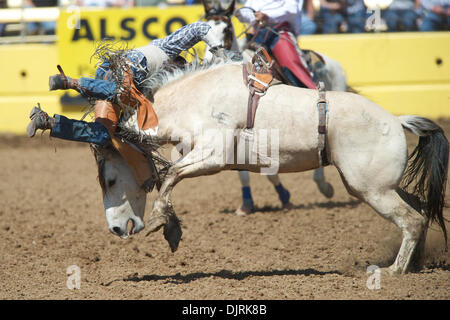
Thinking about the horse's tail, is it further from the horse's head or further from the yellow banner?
the yellow banner

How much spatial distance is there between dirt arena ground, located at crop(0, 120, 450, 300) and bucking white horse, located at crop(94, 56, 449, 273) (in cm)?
39

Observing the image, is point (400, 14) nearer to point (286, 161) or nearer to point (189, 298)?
point (286, 161)

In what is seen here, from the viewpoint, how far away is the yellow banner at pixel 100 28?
10.1m

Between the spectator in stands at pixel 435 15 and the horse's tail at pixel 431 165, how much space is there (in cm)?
620

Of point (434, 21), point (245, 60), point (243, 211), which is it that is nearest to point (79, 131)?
point (245, 60)

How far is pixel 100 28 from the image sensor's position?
1016cm

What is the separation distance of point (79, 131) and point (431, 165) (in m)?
2.56

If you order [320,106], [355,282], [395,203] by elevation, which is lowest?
[355,282]

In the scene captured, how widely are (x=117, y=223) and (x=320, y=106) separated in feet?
5.58

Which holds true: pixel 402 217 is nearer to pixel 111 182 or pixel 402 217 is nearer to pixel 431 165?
pixel 431 165

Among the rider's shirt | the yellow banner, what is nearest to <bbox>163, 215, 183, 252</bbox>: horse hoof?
the rider's shirt

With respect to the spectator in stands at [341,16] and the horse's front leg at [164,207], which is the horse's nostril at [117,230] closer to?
the horse's front leg at [164,207]

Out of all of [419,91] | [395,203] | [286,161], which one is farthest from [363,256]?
[419,91]

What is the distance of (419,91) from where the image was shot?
10062 millimetres
